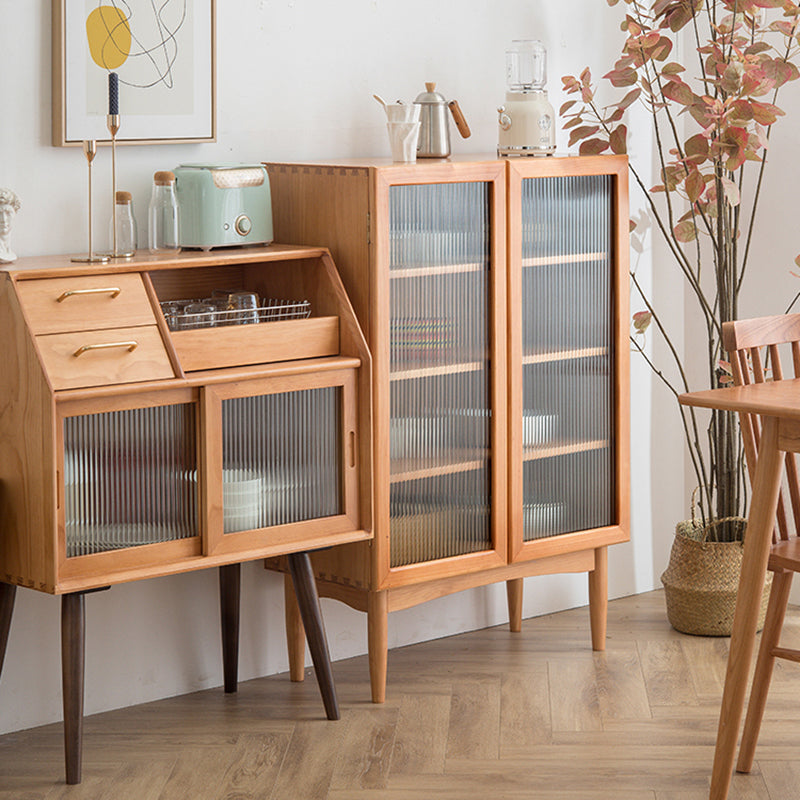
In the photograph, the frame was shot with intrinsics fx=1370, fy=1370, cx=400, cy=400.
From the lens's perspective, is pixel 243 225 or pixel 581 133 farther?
pixel 581 133

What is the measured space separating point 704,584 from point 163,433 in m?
1.81

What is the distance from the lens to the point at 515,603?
4.10 metres

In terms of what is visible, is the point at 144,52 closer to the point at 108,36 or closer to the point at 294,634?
the point at 108,36

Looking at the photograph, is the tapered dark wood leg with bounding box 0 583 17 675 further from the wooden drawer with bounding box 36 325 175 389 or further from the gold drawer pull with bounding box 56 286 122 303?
the gold drawer pull with bounding box 56 286 122 303

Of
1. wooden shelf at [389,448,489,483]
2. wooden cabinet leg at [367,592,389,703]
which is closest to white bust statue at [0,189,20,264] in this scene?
wooden shelf at [389,448,489,483]

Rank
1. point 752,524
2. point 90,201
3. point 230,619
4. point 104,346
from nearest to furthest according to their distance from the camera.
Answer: point 752,524, point 104,346, point 90,201, point 230,619

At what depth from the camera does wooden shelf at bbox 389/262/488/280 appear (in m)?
3.37

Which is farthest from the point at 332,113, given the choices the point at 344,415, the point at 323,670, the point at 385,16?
the point at 323,670

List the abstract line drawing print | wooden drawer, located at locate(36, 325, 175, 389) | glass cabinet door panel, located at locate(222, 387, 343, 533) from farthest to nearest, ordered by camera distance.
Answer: the abstract line drawing print
glass cabinet door panel, located at locate(222, 387, 343, 533)
wooden drawer, located at locate(36, 325, 175, 389)

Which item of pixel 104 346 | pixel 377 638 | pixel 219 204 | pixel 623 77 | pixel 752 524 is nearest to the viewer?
pixel 752 524

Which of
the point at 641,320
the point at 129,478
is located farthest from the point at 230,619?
the point at 641,320

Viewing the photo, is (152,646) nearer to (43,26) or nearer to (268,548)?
(268,548)

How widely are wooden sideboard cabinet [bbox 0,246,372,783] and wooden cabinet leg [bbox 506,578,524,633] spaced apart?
898 millimetres

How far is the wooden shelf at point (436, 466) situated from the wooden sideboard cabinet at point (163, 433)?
15 centimetres
